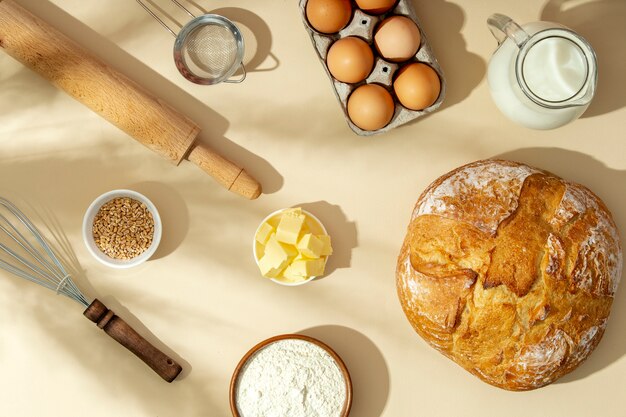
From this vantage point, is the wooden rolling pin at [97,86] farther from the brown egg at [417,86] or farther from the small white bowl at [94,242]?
the brown egg at [417,86]

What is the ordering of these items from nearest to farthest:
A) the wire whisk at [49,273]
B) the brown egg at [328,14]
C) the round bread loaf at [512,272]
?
the round bread loaf at [512,272] < the brown egg at [328,14] < the wire whisk at [49,273]

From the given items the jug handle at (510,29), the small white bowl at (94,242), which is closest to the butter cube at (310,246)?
the small white bowl at (94,242)

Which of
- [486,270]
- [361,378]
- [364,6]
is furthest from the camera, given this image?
[361,378]

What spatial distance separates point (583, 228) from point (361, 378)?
0.57 m

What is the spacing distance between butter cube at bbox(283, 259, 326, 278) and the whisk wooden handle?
1.10 ft

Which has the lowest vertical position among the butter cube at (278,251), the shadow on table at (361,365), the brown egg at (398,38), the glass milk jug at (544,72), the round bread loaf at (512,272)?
the shadow on table at (361,365)

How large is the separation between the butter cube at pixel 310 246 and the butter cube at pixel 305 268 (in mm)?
15

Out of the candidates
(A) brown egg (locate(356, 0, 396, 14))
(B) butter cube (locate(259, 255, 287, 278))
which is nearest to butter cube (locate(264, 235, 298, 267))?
(B) butter cube (locate(259, 255, 287, 278))

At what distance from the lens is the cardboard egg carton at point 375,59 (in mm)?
1270

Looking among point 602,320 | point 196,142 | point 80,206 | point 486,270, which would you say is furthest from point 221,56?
point 602,320

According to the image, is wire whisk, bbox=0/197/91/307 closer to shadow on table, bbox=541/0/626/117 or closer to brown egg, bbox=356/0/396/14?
brown egg, bbox=356/0/396/14

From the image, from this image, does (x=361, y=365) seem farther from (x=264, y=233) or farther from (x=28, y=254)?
(x=28, y=254)

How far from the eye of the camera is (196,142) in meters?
1.33

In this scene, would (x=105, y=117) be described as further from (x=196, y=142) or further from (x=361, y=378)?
(x=361, y=378)
